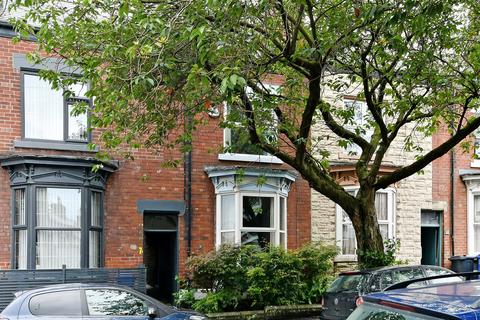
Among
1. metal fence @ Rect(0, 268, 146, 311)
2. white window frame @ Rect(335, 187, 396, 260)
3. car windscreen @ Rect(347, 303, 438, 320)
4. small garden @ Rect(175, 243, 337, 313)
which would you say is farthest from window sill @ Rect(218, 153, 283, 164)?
car windscreen @ Rect(347, 303, 438, 320)

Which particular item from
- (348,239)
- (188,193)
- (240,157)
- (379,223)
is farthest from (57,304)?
Answer: (379,223)

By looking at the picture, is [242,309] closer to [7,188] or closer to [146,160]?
[146,160]

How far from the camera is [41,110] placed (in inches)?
563

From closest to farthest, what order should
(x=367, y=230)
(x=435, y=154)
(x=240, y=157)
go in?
(x=435, y=154) → (x=367, y=230) → (x=240, y=157)

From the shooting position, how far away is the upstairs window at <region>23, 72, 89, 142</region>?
1420 cm

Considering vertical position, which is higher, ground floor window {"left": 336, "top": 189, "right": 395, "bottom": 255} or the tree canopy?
the tree canopy

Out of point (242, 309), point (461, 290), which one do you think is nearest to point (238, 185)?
point (242, 309)

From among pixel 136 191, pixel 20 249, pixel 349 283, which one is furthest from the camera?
pixel 136 191

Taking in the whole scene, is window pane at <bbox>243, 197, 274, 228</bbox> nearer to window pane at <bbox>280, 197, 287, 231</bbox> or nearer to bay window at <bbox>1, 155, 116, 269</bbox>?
window pane at <bbox>280, 197, 287, 231</bbox>

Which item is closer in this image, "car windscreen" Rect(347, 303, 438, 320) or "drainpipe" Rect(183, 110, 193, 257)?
"car windscreen" Rect(347, 303, 438, 320)

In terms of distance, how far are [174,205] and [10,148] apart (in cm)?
443

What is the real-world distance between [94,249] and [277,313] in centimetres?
487

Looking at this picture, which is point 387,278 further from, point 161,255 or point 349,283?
point 161,255

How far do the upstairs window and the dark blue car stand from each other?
1115 centimetres
